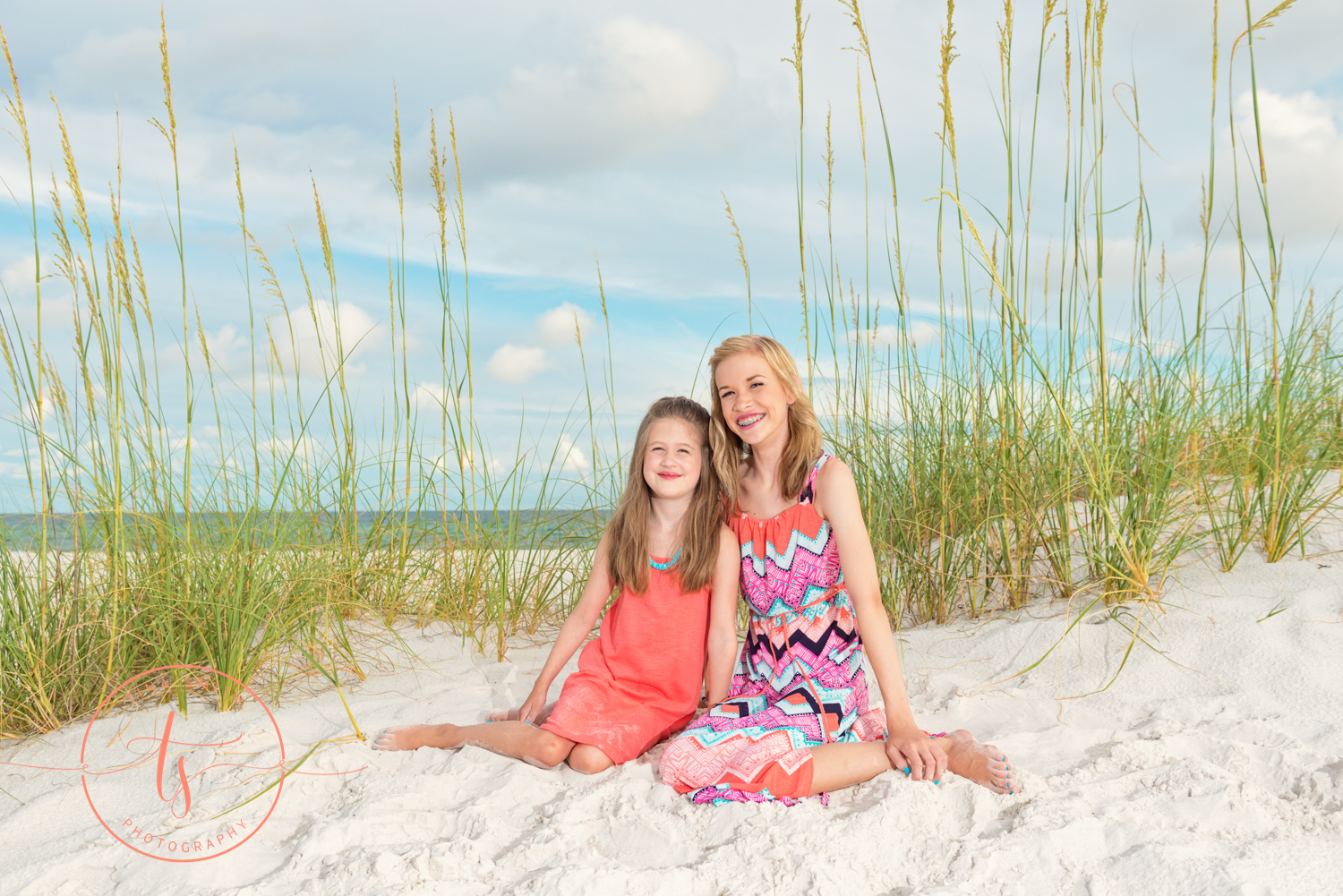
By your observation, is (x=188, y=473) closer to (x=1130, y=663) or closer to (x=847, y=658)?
(x=847, y=658)

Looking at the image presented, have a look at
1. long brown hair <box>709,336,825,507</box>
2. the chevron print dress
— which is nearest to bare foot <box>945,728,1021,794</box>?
the chevron print dress

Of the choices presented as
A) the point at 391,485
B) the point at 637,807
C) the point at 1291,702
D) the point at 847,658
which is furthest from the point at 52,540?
the point at 1291,702

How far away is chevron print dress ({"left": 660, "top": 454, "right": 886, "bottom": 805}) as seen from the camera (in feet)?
6.36

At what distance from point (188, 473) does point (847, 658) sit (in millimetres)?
1848

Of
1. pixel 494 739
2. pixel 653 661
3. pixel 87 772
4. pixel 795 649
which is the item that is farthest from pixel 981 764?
pixel 87 772

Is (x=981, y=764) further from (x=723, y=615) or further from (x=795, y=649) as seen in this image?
(x=723, y=615)

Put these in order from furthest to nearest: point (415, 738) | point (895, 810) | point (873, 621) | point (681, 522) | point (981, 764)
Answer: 1. point (681, 522)
2. point (415, 738)
3. point (873, 621)
4. point (981, 764)
5. point (895, 810)

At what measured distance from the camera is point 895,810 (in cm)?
164

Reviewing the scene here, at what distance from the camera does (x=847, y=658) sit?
6.73ft

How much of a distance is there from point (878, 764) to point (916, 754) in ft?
0.28

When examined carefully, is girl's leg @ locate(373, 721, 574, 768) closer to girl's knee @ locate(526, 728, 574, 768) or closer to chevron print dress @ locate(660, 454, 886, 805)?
girl's knee @ locate(526, 728, 574, 768)

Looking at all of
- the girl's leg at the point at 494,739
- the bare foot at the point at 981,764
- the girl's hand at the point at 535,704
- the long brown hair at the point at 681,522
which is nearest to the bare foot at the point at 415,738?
the girl's leg at the point at 494,739

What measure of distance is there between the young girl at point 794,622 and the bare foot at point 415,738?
0.55 meters

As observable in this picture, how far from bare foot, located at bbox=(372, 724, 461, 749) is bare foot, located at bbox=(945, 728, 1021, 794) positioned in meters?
1.12
